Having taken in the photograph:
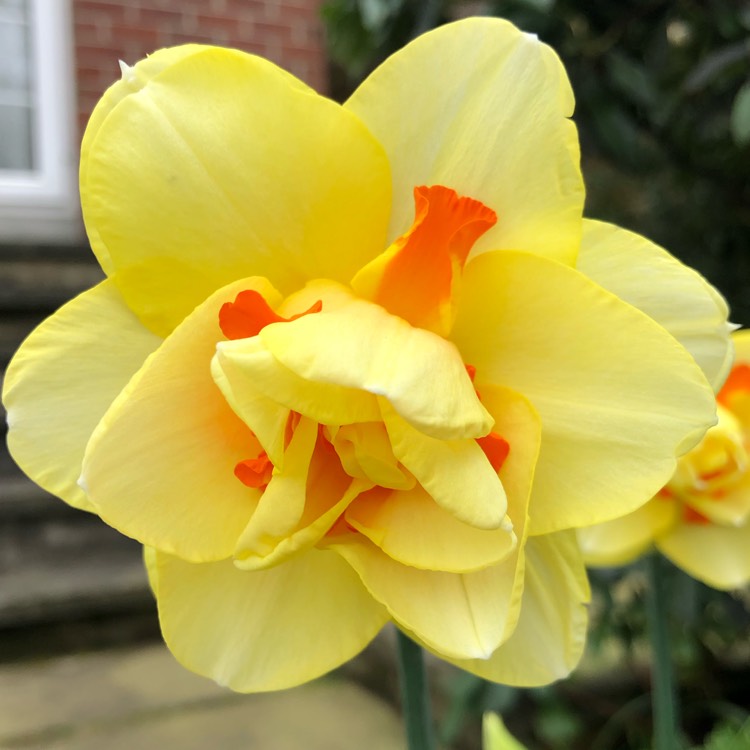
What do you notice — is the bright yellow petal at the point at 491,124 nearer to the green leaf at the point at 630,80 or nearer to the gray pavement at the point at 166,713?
the green leaf at the point at 630,80

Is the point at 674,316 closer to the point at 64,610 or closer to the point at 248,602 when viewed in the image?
the point at 248,602

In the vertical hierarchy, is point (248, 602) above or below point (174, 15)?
above

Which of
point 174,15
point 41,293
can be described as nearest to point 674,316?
point 41,293

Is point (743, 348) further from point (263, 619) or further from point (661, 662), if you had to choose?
point (263, 619)

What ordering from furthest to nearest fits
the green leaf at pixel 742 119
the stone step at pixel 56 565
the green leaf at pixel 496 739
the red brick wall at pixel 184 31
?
1. the red brick wall at pixel 184 31
2. the stone step at pixel 56 565
3. the green leaf at pixel 742 119
4. the green leaf at pixel 496 739

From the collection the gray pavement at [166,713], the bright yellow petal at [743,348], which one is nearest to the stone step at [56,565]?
the gray pavement at [166,713]

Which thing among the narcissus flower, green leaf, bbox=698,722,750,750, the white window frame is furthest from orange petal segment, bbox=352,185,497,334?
the white window frame

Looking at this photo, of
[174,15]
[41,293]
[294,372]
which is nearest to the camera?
[294,372]
